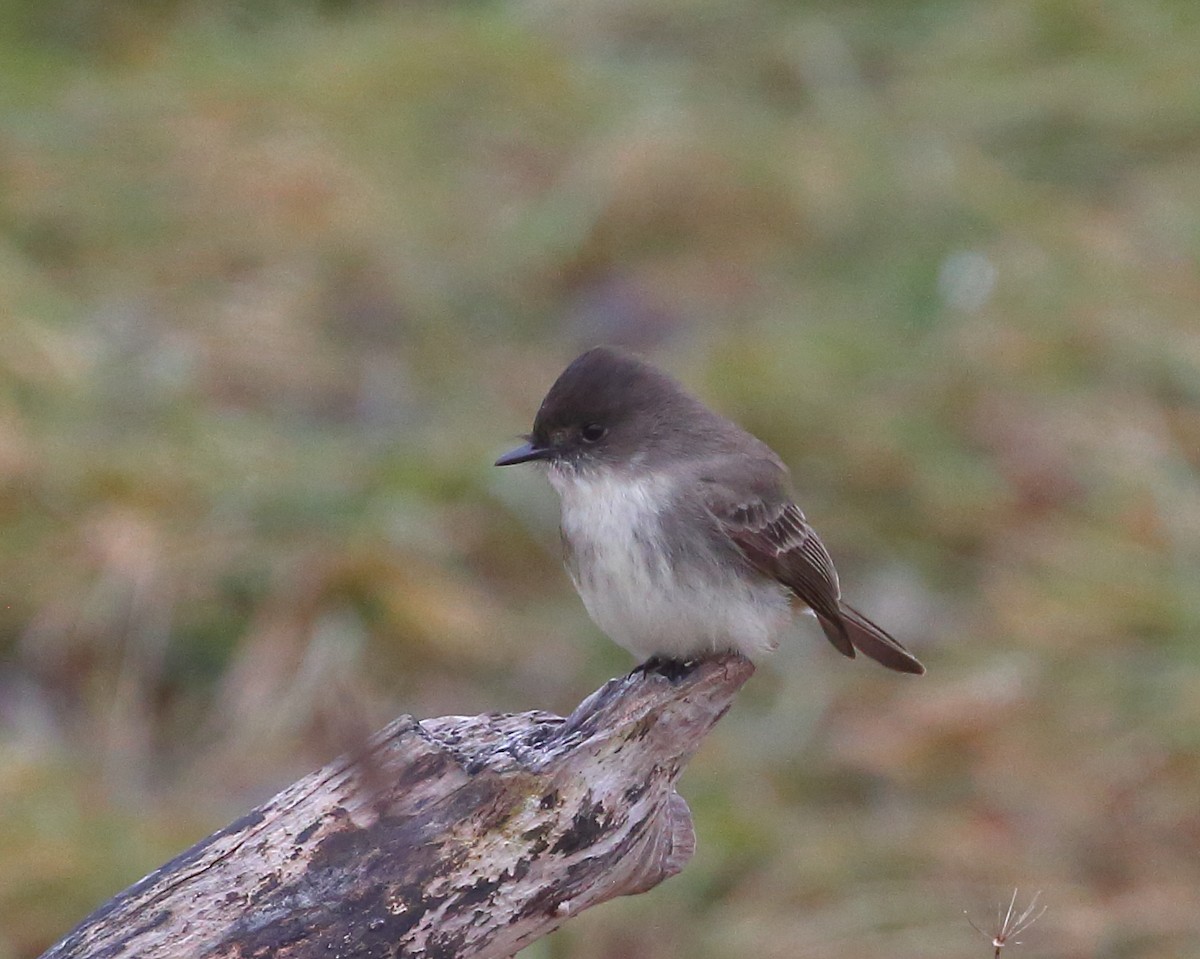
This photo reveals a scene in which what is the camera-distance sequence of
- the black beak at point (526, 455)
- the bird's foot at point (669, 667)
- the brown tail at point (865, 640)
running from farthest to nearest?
the brown tail at point (865, 640) → the black beak at point (526, 455) → the bird's foot at point (669, 667)

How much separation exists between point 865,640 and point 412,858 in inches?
67.8

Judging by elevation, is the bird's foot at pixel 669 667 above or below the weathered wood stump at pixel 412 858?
below

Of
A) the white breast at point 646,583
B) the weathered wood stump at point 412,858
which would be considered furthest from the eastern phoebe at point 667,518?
the weathered wood stump at point 412,858

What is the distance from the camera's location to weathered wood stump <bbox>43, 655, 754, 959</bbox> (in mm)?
2480

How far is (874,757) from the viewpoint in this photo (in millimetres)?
4750

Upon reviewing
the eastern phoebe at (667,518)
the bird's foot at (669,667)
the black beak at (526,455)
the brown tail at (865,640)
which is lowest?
the brown tail at (865,640)

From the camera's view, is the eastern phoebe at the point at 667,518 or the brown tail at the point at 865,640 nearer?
the eastern phoebe at the point at 667,518

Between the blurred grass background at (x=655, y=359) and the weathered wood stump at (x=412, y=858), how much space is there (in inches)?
48.5

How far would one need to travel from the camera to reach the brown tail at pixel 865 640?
155 inches

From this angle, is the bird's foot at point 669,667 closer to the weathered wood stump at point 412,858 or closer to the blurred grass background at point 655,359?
the weathered wood stump at point 412,858

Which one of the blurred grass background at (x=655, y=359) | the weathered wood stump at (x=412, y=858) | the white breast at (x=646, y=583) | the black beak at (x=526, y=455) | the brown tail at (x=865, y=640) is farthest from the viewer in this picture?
the blurred grass background at (x=655, y=359)

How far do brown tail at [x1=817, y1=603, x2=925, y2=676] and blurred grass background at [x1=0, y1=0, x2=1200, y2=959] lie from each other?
542mm

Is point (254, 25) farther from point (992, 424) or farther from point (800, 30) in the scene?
point (992, 424)

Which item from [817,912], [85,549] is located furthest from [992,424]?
[85,549]
